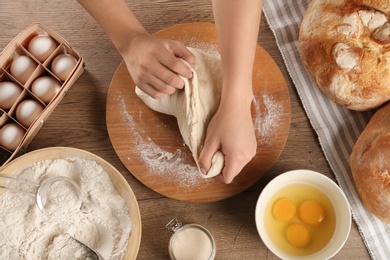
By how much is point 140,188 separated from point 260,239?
14.2 inches

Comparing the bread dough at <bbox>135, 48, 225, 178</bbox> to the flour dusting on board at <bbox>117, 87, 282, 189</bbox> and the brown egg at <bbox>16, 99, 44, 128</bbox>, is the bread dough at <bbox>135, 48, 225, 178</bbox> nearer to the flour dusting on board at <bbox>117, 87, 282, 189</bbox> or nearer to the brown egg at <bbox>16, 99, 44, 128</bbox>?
the flour dusting on board at <bbox>117, 87, 282, 189</bbox>

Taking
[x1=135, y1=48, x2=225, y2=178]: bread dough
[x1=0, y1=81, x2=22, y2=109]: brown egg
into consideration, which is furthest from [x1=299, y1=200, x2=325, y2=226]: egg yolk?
[x1=0, y1=81, x2=22, y2=109]: brown egg

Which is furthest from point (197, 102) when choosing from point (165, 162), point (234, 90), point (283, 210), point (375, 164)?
point (375, 164)

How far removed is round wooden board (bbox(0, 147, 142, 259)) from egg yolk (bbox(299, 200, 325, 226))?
17.1 inches

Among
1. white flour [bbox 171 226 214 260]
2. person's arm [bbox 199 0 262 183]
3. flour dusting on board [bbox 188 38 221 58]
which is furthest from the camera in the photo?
flour dusting on board [bbox 188 38 221 58]

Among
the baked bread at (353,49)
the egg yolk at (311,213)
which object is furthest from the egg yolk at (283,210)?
the baked bread at (353,49)

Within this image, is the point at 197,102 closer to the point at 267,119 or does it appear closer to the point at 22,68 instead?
the point at 267,119

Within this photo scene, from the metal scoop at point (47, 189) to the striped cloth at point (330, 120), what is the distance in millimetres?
682

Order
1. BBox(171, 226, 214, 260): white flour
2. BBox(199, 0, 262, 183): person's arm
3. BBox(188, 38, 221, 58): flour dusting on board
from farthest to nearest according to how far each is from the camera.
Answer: BBox(188, 38, 221, 58): flour dusting on board
BBox(171, 226, 214, 260): white flour
BBox(199, 0, 262, 183): person's arm

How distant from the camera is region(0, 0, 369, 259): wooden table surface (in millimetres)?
1247

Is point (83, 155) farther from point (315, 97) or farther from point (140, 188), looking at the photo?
point (315, 97)

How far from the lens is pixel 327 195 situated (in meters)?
1.21

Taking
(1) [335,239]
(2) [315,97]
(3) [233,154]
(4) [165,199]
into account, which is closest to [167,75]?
(3) [233,154]

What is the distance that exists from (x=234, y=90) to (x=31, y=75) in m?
0.54
